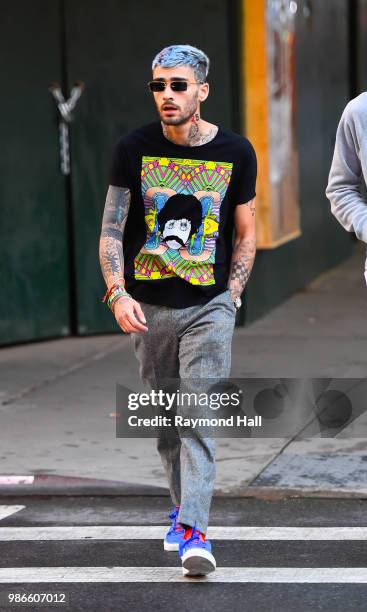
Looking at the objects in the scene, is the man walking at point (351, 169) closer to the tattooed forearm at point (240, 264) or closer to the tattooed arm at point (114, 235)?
the tattooed forearm at point (240, 264)

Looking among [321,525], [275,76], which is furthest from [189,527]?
[275,76]

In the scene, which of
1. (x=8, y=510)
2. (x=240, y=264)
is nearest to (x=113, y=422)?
(x=8, y=510)

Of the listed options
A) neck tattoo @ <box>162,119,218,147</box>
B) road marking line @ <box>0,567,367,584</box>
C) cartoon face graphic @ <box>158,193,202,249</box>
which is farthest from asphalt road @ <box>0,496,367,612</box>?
neck tattoo @ <box>162,119,218,147</box>

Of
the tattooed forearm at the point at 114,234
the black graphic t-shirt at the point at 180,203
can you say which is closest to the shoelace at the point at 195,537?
the black graphic t-shirt at the point at 180,203

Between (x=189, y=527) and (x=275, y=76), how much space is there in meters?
7.83

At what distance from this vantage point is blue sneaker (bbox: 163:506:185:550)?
5867mm

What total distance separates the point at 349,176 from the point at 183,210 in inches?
25.2

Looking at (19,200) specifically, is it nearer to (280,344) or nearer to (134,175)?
(280,344)

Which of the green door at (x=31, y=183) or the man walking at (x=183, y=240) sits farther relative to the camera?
the green door at (x=31, y=183)

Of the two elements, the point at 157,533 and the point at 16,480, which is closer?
the point at 157,533

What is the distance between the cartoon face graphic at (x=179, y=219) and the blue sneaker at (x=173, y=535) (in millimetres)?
1138

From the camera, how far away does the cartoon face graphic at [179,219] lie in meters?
5.50

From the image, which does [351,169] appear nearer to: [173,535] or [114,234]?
[114,234]

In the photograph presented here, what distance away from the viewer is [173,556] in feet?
19.3
